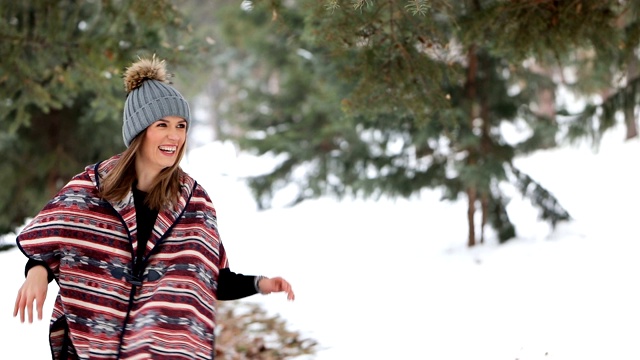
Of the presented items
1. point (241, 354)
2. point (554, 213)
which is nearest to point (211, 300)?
point (241, 354)

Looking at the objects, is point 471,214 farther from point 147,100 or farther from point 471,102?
point 147,100

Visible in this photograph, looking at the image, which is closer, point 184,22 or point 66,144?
point 184,22

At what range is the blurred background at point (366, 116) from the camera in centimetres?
462

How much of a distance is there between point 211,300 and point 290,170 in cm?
950

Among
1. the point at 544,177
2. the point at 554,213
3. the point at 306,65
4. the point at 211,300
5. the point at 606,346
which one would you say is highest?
the point at 306,65

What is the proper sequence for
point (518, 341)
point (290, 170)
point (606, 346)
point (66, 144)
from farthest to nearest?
1. point (290, 170)
2. point (66, 144)
3. point (518, 341)
4. point (606, 346)

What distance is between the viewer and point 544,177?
1276 cm

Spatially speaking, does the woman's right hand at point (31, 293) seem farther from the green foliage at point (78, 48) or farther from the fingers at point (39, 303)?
the green foliage at point (78, 48)

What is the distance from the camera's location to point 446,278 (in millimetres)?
7043

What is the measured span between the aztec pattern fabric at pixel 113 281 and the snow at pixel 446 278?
238 centimetres

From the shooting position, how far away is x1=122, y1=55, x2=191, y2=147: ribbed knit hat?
290cm

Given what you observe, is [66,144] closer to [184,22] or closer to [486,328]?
[184,22]

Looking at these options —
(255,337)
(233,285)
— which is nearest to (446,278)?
(255,337)

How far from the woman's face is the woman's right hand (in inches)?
27.1
